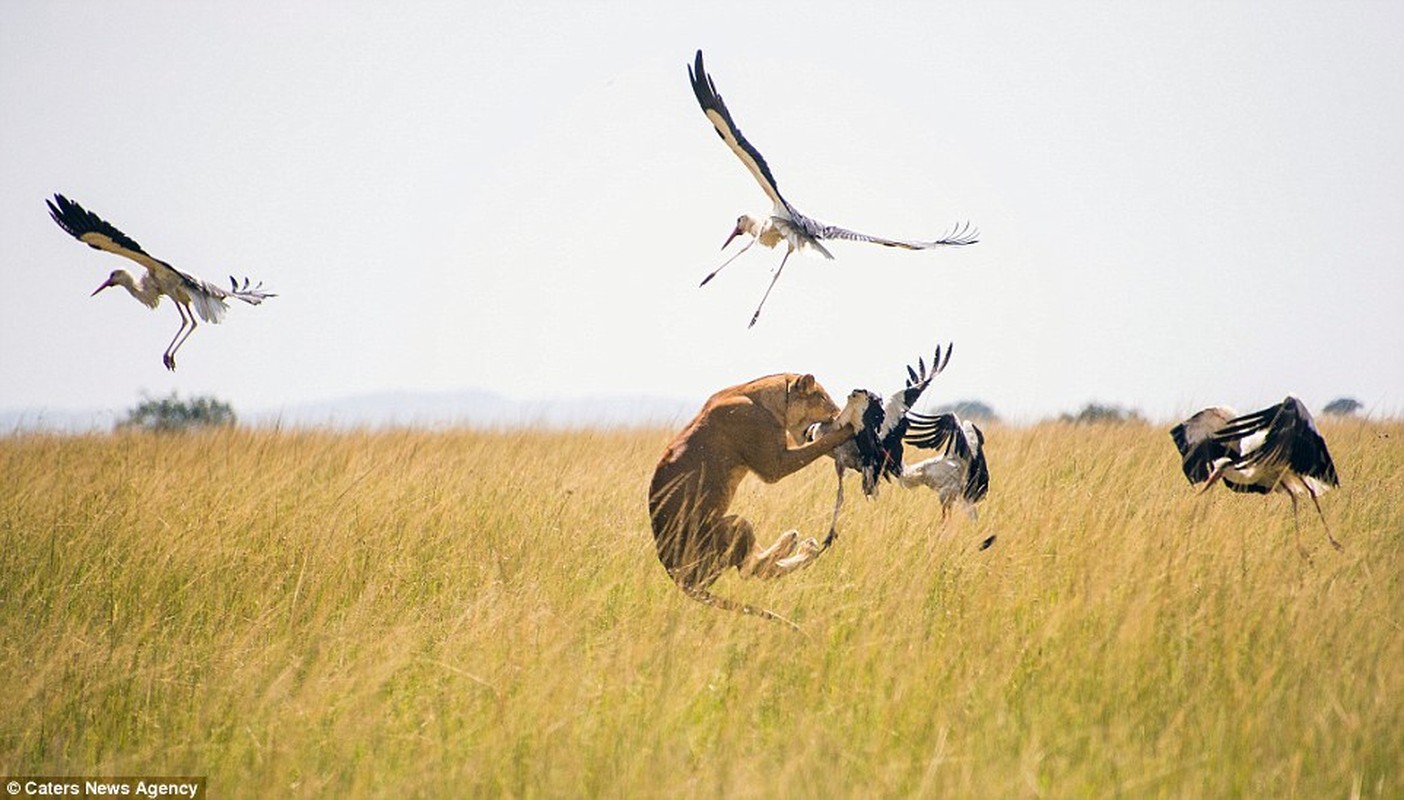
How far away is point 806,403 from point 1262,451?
2.71m

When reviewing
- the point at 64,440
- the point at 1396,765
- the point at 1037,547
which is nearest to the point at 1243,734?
the point at 1396,765

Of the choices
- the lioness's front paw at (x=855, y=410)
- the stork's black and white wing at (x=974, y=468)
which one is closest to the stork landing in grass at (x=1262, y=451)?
the stork's black and white wing at (x=974, y=468)

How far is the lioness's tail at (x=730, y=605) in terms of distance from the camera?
4938mm

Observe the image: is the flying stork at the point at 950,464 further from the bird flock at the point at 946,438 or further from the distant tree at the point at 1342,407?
the distant tree at the point at 1342,407

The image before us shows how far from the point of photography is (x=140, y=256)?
10.2m

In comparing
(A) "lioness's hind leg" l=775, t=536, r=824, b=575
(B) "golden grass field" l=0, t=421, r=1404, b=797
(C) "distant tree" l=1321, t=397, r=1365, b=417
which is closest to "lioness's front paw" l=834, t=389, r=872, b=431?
(A) "lioness's hind leg" l=775, t=536, r=824, b=575

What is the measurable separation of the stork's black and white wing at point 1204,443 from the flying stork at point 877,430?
2.06 meters

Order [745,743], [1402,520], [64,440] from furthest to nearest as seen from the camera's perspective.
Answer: [64,440]
[1402,520]
[745,743]

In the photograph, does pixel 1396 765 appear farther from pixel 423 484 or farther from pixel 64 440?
pixel 64 440

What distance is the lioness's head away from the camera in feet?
18.4

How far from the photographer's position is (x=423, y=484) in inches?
324

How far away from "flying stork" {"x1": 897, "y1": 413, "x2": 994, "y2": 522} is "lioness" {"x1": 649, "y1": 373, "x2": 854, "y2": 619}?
0.57 meters

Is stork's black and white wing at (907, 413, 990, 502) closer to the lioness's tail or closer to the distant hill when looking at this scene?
the lioness's tail

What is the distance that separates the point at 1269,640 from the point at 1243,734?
903 millimetres
